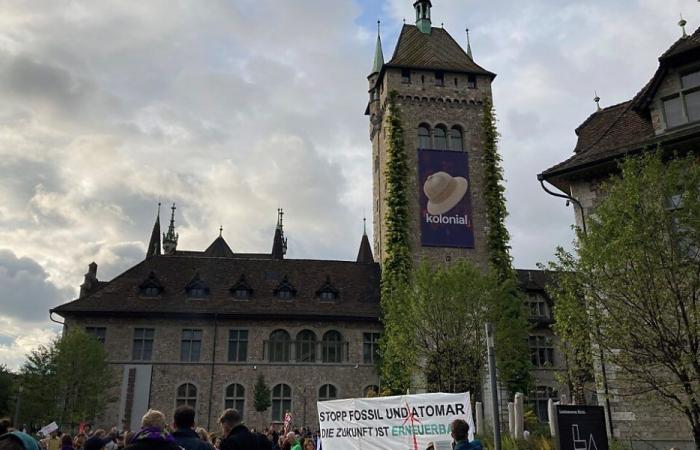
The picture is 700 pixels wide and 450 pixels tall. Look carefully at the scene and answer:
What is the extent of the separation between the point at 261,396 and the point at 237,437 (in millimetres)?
26804

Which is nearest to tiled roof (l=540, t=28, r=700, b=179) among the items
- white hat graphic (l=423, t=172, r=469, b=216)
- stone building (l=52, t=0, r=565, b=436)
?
white hat graphic (l=423, t=172, r=469, b=216)

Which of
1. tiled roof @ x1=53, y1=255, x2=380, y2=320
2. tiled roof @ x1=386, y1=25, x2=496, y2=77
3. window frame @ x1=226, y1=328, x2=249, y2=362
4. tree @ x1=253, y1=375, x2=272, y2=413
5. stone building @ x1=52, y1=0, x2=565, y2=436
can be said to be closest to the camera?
tree @ x1=253, y1=375, x2=272, y2=413

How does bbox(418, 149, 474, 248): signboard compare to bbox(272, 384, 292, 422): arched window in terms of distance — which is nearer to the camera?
bbox(272, 384, 292, 422): arched window

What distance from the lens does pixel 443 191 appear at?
36406mm

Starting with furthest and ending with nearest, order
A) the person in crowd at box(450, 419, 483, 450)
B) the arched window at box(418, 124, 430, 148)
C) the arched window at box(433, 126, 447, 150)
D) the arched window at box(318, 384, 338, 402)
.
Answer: the arched window at box(433, 126, 447, 150)
the arched window at box(418, 124, 430, 148)
the arched window at box(318, 384, 338, 402)
the person in crowd at box(450, 419, 483, 450)

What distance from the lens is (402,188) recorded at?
35.8 metres

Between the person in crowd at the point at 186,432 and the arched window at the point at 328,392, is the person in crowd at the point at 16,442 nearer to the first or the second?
the person in crowd at the point at 186,432

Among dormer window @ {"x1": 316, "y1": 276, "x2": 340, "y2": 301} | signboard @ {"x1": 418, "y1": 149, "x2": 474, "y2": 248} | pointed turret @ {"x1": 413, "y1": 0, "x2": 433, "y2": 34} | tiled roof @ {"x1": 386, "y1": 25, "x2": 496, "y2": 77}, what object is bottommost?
dormer window @ {"x1": 316, "y1": 276, "x2": 340, "y2": 301}

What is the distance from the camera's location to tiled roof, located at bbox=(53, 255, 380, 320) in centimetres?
Answer: 3384

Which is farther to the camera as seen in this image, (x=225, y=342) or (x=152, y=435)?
(x=225, y=342)

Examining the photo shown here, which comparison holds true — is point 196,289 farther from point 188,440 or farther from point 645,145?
point 188,440

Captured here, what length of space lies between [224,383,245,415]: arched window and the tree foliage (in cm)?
650

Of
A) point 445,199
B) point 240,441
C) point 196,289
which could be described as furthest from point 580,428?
point 196,289

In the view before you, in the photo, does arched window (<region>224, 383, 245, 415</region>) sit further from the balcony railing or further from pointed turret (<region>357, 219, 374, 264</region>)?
pointed turret (<region>357, 219, 374, 264</region>)
